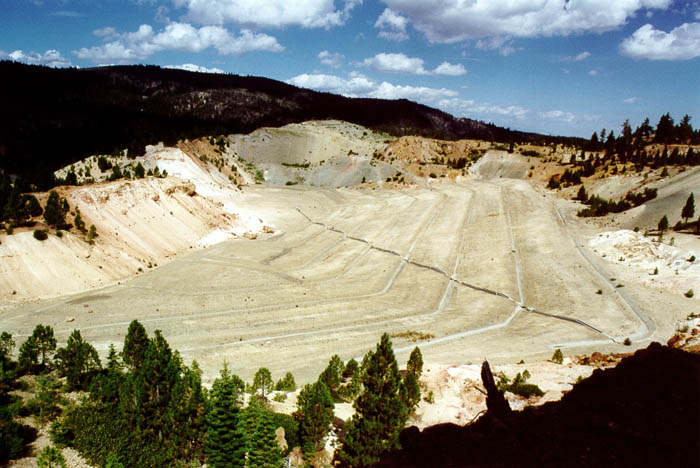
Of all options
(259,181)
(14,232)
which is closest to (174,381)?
(14,232)

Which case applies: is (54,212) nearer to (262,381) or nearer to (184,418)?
(262,381)

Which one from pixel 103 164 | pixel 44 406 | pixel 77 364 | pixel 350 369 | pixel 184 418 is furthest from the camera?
pixel 103 164

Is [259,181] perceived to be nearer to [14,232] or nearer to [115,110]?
[14,232]

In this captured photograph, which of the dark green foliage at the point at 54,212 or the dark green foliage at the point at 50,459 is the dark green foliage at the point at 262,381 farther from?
the dark green foliage at the point at 54,212

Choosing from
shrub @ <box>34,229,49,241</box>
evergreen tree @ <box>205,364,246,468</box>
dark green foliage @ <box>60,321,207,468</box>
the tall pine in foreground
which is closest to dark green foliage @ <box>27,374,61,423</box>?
dark green foliage @ <box>60,321,207,468</box>

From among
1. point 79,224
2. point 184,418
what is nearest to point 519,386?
point 184,418

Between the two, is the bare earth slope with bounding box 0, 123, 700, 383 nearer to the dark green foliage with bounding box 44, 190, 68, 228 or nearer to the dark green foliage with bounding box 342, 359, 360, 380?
the dark green foliage with bounding box 342, 359, 360, 380

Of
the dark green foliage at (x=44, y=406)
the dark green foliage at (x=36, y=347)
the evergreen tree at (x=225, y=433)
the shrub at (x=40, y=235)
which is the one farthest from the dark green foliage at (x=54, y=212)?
the evergreen tree at (x=225, y=433)
